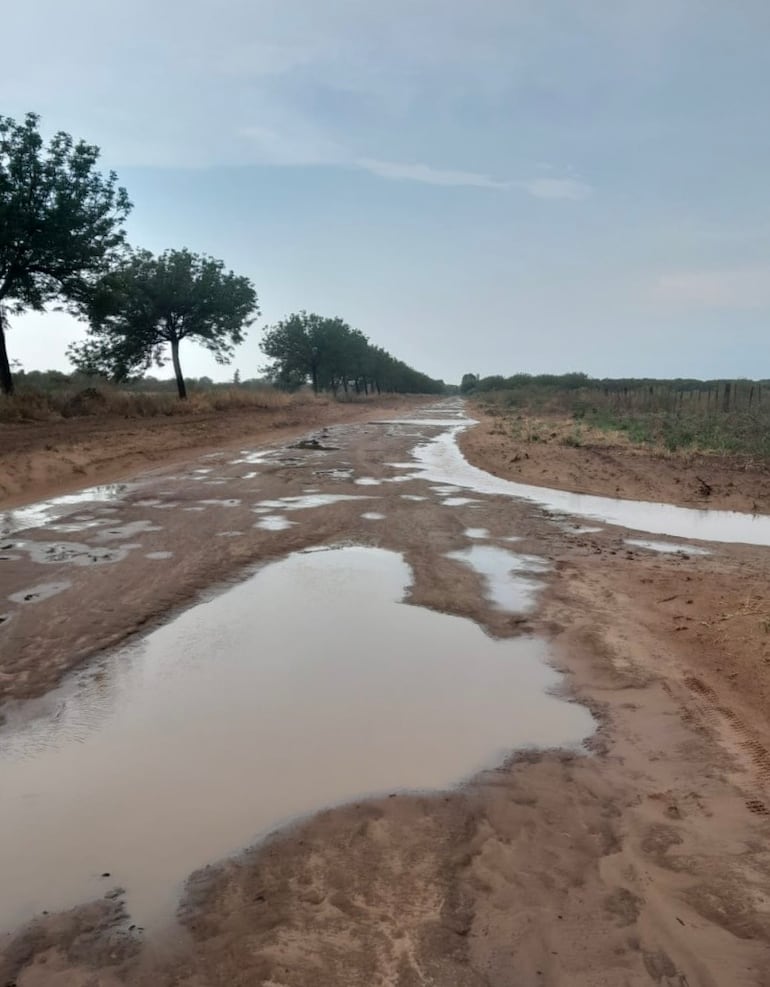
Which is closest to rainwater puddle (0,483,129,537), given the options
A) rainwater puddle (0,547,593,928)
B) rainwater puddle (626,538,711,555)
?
rainwater puddle (0,547,593,928)

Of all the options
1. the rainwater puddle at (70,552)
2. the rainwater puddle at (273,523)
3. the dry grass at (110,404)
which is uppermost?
the dry grass at (110,404)

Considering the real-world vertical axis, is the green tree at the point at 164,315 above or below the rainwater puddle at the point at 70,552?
above

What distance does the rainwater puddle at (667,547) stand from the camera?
8180 millimetres

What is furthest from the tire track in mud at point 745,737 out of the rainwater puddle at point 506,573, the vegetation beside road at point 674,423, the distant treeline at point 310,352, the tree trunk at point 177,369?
the distant treeline at point 310,352

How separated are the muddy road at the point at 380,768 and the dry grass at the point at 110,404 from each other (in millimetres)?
11452

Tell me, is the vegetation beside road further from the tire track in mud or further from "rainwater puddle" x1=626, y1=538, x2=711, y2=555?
the tire track in mud

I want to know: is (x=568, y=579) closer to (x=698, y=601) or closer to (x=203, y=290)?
(x=698, y=601)

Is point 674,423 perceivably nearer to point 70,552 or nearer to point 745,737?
point 70,552

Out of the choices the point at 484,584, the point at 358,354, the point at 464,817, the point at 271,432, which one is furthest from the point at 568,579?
the point at 358,354

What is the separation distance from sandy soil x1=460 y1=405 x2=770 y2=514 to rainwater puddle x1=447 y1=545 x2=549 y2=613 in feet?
18.4

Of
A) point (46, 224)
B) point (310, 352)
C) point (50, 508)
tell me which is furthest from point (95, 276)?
point (310, 352)

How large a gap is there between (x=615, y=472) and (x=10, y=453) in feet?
39.1

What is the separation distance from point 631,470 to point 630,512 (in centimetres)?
367

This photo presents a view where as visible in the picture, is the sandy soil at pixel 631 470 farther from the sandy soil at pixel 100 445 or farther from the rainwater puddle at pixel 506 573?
the sandy soil at pixel 100 445
